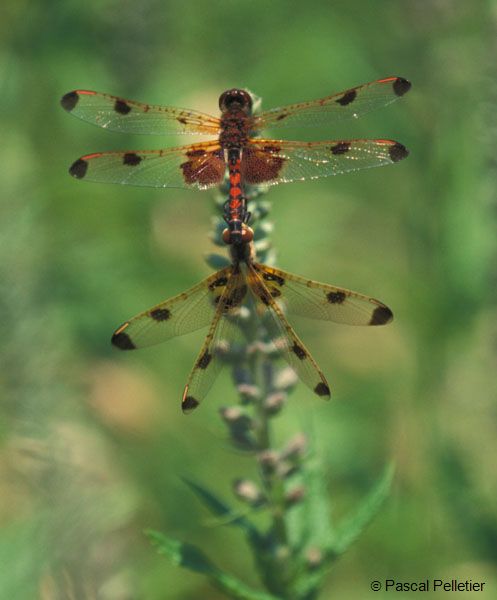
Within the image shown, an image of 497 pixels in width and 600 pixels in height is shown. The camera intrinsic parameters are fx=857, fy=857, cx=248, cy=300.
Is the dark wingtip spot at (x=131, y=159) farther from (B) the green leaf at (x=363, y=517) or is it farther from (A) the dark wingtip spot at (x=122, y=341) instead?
(B) the green leaf at (x=363, y=517)

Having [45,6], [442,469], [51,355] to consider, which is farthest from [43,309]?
[45,6]

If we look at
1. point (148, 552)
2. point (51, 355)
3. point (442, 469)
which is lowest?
point (148, 552)

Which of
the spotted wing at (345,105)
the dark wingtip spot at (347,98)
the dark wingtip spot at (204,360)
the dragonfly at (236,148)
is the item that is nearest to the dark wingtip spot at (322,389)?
the dark wingtip spot at (204,360)

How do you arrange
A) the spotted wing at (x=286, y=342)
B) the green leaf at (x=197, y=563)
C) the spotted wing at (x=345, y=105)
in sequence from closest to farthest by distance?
1. the green leaf at (x=197, y=563)
2. the spotted wing at (x=286, y=342)
3. the spotted wing at (x=345, y=105)

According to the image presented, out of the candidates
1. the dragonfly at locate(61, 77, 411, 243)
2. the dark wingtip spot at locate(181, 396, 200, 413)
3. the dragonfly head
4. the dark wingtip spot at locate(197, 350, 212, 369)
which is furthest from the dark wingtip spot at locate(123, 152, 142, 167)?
the dark wingtip spot at locate(181, 396, 200, 413)

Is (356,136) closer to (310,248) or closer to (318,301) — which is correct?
(310,248)

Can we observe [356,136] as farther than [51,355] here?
Yes
